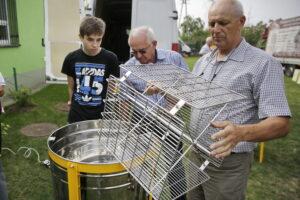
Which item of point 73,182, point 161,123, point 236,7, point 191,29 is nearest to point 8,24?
point 73,182

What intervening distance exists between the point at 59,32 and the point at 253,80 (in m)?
4.00

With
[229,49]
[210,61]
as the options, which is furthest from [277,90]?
[210,61]

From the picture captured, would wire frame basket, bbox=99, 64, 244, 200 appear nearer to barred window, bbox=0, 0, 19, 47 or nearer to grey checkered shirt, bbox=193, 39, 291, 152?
grey checkered shirt, bbox=193, 39, 291, 152

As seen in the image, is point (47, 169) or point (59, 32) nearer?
point (47, 169)

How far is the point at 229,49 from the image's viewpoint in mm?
1473

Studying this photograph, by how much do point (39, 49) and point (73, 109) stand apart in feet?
21.3

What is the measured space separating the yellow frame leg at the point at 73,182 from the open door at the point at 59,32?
132 inches

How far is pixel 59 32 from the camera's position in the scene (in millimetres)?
4363

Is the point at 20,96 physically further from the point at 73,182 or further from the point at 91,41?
the point at 73,182

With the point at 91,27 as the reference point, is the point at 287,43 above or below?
below

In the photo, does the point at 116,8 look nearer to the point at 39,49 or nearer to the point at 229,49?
the point at 39,49

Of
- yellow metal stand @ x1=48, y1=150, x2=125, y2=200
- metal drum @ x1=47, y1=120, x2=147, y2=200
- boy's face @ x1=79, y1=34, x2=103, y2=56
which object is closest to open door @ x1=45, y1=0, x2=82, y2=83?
boy's face @ x1=79, y1=34, x2=103, y2=56

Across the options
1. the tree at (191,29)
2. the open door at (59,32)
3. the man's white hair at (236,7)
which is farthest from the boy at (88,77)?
the tree at (191,29)

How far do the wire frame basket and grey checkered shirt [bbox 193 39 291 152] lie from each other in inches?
4.3
